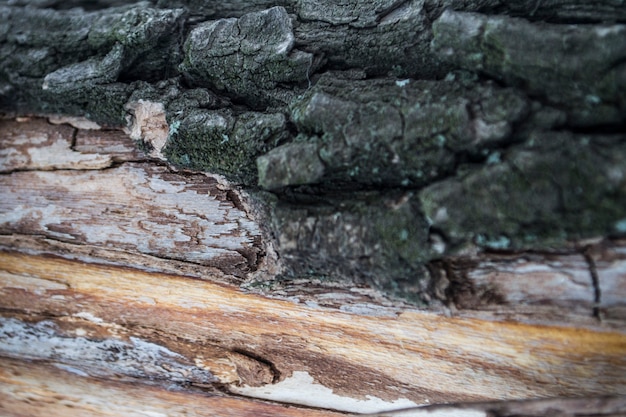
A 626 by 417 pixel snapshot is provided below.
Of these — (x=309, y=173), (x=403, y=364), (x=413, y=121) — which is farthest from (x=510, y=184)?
(x=403, y=364)

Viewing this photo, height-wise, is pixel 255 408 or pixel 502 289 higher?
pixel 502 289

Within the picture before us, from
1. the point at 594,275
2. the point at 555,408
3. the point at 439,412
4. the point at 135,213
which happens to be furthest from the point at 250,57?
the point at 555,408

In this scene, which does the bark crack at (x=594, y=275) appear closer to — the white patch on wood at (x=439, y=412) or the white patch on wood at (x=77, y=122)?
the white patch on wood at (x=439, y=412)

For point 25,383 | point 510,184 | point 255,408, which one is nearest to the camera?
point 510,184

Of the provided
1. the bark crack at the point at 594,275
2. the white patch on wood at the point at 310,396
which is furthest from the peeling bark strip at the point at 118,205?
the bark crack at the point at 594,275

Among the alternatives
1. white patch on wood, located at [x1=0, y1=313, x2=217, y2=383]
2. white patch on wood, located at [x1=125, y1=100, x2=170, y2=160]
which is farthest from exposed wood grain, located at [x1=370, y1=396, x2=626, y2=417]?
white patch on wood, located at [x1=125, y1=100, x2=170, y2=160]

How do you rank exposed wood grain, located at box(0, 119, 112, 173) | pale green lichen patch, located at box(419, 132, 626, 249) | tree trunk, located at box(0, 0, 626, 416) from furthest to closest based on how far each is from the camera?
exposed wood grain, located at box(0, 119, 112, 173) < tree trunk, located at box(0, 0, 626, 416) < pale green lichen patch, located at box(419, 132, 626, 249)

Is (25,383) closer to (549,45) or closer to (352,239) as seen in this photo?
(352,239)

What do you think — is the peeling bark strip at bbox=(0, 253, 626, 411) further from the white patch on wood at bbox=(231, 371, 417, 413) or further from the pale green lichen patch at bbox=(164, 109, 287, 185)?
the pale green lichen patch at bbox=(164, 109, 287, 185)
